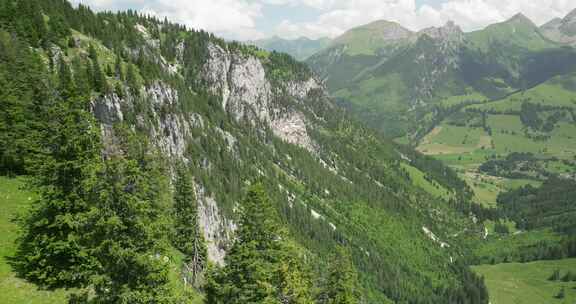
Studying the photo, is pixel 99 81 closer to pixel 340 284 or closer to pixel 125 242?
pixel 340 284

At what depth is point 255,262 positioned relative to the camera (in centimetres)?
2997

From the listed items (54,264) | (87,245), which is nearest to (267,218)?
(87,245)

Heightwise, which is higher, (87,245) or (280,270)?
(87,245)

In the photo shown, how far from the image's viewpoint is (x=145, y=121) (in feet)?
308

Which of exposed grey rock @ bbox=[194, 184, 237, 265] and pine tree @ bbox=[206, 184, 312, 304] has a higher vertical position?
pine tree @ bbox=[206, 184, 312, 304]

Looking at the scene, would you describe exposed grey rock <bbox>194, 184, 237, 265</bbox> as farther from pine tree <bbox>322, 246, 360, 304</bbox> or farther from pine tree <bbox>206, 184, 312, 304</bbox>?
pine tree <bbox>206, 184, 312, 304</bbox>

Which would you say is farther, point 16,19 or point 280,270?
point 16,19

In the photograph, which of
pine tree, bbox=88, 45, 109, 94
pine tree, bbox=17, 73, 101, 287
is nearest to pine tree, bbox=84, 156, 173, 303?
pine tree, bbox=17, 73, 101, 287

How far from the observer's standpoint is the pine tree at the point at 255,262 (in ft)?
98.7

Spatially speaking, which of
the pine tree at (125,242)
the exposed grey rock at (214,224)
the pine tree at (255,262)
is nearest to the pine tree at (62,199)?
the pine tree at (125,242)

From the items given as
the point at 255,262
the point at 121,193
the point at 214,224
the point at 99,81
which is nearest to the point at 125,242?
the point at 121,193

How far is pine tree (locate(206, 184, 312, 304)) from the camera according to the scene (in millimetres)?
30078

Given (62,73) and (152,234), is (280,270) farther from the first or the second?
(62,73)

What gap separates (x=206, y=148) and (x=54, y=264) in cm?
11110
